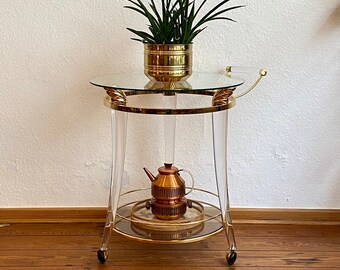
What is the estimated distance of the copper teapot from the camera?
1448 millimetres

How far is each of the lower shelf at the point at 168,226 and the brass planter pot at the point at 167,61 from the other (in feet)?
1.29

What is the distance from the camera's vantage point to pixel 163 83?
133 cm

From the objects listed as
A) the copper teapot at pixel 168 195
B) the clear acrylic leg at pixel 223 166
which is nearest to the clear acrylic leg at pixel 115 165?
the copper teapot at pixel 168 195

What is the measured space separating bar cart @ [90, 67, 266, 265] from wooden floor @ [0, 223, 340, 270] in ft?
0.23

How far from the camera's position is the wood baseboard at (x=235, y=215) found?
1.67 m

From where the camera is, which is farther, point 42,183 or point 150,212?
point 42,183

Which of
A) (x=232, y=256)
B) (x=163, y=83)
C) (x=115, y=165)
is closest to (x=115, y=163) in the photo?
(x=115, y=165)

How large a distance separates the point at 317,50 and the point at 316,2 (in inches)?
5.7

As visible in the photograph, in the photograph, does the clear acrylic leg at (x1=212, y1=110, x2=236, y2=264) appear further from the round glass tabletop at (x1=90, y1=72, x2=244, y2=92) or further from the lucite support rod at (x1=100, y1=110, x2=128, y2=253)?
the lucite support rod at (x1=100, y1=110, x2=128, y2=253)

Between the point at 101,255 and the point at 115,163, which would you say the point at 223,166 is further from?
the point at 101,255

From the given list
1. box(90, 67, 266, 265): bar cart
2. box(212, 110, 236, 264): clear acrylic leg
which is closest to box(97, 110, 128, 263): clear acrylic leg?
box(90, 67, 266, 265): bar cart

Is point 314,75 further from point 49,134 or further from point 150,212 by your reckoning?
point 49,134

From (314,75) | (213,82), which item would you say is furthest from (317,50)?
(213,82)

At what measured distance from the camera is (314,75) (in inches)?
63.3
